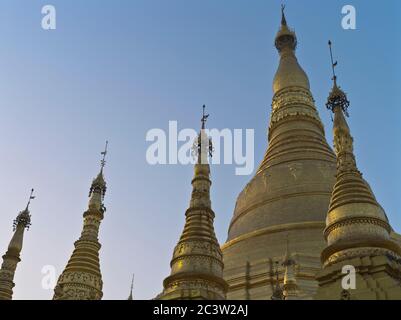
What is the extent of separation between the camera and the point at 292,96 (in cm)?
3170

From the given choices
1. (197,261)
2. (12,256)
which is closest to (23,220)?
(12,256)

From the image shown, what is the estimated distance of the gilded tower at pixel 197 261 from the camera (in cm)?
1448

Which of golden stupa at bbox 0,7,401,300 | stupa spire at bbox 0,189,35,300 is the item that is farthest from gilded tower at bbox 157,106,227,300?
stupa spire at bbox 0,189,35,300

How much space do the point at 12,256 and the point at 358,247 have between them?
52.9 ft

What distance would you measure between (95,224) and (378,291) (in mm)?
12369

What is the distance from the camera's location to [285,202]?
25766 millimetres

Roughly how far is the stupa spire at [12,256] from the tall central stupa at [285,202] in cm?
905

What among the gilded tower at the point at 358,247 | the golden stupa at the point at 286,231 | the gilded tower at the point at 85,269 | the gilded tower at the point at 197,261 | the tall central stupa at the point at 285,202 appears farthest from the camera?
the tall central stupa at the point at 285,202

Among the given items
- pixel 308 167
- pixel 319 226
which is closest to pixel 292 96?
pixel 308 167

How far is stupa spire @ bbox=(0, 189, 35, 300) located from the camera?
22.9 metres

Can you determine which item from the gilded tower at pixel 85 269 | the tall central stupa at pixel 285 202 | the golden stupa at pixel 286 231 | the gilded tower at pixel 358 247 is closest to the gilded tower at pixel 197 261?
the golden stupa at pixel 286 231

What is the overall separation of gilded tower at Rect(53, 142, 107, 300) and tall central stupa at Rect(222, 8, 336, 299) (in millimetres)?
5638

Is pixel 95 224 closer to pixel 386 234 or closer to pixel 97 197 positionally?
pixel 97 197

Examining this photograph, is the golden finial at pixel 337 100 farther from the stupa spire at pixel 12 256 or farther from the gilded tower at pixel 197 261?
the stupa spire at pixel 12 256
